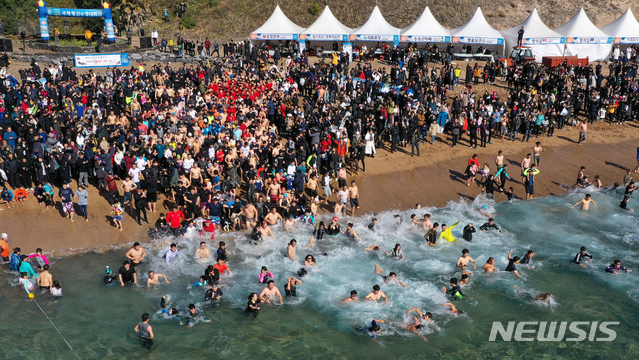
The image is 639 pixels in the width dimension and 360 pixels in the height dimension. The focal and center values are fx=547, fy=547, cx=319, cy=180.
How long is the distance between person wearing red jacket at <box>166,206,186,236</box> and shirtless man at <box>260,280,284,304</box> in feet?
Answer: 14.6

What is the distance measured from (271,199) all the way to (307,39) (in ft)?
64.9

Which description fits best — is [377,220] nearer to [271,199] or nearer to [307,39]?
[271,199]

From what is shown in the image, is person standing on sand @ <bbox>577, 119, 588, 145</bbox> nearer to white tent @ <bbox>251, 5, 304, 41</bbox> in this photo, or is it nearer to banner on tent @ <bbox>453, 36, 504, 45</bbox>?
banner on tent @ <bbox>453, 36, 504, 45</bbox>

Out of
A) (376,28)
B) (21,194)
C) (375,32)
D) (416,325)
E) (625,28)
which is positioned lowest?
(416,325)

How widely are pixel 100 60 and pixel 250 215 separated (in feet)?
63.9

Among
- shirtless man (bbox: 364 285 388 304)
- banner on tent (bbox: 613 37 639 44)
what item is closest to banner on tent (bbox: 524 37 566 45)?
banner on tent (bbox: 613 37 639 44)

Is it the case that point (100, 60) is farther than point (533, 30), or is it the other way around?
point (533, 30)

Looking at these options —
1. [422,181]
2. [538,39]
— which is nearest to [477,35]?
[538,39]

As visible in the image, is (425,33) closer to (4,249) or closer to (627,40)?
(627,40)

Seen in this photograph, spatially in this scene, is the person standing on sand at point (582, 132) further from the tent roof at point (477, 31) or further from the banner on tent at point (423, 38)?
the banner on tent at point (423, 38)

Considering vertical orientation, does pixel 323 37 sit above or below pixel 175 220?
above

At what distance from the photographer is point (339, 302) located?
15828mm

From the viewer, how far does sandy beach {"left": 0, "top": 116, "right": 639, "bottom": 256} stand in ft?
60.5

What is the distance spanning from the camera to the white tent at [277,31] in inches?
1439
